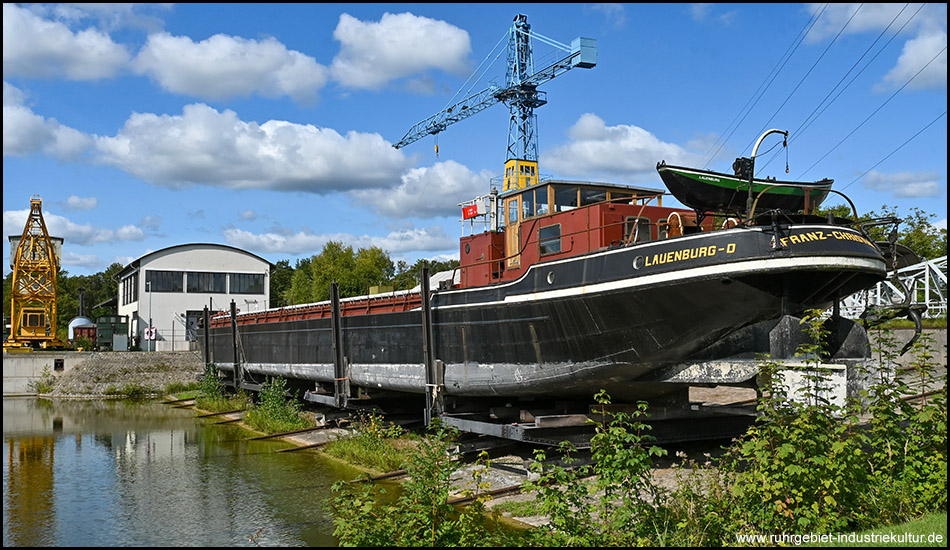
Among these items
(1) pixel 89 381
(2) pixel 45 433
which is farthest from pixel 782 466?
(1) pixel 89 381

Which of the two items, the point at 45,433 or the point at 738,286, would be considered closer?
the point at 738,286

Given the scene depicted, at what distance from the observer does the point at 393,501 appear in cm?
1190

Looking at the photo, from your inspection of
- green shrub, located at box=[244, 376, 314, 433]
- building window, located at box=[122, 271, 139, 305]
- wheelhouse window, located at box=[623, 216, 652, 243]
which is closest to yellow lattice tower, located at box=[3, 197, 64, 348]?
building window, located at box=[122, 271, 139, 305]

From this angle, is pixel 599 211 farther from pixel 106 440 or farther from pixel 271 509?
pixel 106 440

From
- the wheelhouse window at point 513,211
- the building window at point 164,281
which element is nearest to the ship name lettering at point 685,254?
the wheelhouse window at point 513,211

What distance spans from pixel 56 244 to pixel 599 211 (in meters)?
46.0

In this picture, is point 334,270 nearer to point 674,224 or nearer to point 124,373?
point 124,373

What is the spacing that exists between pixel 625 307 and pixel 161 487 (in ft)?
29.2

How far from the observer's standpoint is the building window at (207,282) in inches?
1753

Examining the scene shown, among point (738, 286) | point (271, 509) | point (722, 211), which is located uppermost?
point (722, 211)

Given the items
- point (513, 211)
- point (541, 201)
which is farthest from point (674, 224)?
point (513, 211)

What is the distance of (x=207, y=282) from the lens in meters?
44.7

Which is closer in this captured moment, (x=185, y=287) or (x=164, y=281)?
(x=164, y=281)

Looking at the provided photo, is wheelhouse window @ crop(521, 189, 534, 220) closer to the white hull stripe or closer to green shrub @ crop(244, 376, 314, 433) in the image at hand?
the white hull stripe
